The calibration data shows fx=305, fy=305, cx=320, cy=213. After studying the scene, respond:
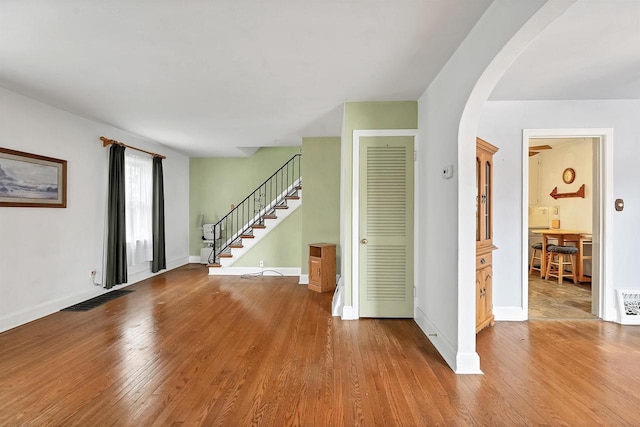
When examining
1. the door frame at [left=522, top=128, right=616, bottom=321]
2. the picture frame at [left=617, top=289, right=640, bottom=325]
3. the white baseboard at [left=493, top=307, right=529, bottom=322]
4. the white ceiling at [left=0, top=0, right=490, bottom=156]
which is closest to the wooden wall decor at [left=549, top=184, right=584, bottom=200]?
the door frame at [left=522, top=128, right=616, bottom=321]

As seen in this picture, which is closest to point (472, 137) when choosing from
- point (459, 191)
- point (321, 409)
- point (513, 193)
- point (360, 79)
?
point (459, 191)

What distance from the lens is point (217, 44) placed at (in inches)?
94.5

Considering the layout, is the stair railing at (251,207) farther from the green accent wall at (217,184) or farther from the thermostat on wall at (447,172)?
the thermostat on wall at (447,172)

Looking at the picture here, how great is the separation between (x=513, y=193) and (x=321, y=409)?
10.7ft

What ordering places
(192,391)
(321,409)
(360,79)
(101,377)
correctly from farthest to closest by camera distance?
(360,79), (101,377), (192,391), (321,409)

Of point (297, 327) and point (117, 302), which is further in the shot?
point (117, 302)

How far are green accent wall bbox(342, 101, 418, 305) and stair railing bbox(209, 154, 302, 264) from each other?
347 centimetres

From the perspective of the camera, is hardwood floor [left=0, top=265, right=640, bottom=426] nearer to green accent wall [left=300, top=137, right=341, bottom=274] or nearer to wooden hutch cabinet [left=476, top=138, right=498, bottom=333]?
wooden hutch cabinet [left=476, top=138, right=498, bottom=333]

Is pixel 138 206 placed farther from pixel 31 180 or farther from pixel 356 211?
pixel 356 211

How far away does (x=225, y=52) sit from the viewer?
2.53m

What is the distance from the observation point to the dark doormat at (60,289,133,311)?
161 inches

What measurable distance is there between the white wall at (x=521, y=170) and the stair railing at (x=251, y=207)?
4.35 m

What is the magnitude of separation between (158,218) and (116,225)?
118 cm

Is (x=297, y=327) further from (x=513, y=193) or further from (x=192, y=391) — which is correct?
(x=513, y=193)
